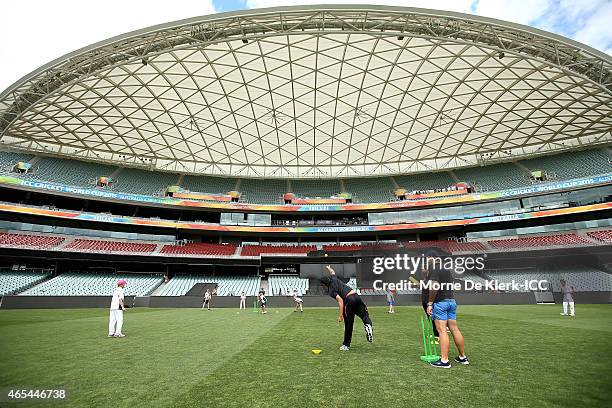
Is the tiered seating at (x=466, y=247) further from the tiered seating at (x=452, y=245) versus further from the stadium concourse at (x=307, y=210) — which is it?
the stadium concourse at (x=307, y=210)

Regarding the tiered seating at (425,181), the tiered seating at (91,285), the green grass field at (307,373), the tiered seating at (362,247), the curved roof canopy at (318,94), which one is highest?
the curved roof canopy at (318,94)

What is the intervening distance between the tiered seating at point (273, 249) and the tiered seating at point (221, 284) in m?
3.12

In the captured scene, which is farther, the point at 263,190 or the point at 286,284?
the point at 263,190

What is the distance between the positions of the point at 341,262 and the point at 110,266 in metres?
26.7

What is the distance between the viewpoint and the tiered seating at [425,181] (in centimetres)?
4483

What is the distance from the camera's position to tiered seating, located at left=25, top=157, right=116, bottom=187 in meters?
37.9

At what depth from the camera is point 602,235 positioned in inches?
1294

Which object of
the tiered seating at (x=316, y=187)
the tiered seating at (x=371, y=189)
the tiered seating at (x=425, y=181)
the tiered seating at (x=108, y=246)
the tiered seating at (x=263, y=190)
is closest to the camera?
the tiered seating at (x=108, y=246)

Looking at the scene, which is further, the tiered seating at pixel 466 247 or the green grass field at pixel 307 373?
A: the tiered seating at pixel 466 247

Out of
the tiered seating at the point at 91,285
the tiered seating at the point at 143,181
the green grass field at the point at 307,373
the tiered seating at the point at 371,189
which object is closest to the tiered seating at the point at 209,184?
the tiered seating at the point at 143,181

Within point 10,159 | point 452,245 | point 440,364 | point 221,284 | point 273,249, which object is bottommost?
point 221,284

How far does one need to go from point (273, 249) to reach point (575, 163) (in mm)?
37890

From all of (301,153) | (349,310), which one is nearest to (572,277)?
(301,153)

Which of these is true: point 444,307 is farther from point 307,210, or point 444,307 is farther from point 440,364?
point 307,210
